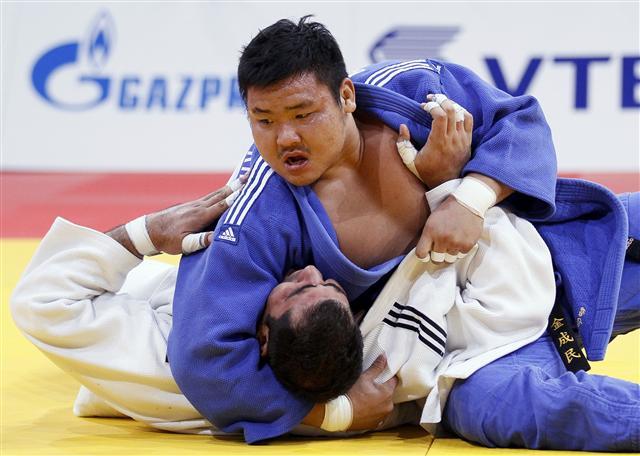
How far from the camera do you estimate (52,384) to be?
12.1 feet

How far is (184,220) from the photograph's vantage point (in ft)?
10.5

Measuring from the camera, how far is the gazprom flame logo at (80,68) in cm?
656

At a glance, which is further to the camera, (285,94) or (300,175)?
(300,175)

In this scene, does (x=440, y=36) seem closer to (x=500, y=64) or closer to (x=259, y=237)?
(x=500, y=64)

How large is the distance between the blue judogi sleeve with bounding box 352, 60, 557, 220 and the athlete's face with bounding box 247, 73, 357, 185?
220 millimetres

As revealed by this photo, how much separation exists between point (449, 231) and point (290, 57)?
0.64 metres

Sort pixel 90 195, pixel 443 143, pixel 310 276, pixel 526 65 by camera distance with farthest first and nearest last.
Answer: pixel 90 195
pixel 526 65
pixel 443 143
pixel 310 276

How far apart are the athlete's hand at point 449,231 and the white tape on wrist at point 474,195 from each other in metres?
0.01

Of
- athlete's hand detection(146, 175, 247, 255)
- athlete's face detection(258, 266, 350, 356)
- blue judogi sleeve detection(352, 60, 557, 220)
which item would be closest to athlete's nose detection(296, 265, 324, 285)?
athlete's face detection(258, 266, 350, 356)

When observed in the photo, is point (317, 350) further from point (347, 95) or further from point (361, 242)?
point (347, 95)

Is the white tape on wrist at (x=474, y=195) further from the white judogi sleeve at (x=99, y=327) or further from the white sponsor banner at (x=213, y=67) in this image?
the white sponsor banner at (x=213, y=67)

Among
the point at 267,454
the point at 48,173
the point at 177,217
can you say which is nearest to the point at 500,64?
the point at 48,173

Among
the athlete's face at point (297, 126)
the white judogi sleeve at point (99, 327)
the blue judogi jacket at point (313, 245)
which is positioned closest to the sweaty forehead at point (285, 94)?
the athlete's face at point (297, 126)

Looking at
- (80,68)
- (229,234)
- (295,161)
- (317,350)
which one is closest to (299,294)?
(317,350)
